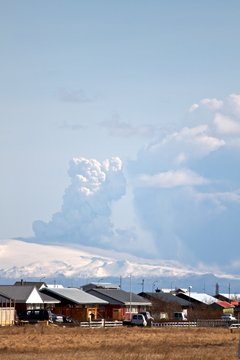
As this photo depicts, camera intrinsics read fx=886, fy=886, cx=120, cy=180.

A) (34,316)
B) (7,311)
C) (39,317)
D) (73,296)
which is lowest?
(39,317)

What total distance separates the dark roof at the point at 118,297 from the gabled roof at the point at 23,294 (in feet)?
57.0

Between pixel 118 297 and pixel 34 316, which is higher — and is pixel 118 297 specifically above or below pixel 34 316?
above

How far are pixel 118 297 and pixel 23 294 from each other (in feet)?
72.3

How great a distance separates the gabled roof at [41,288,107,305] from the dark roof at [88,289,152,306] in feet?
12.2

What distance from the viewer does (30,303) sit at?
10112cm

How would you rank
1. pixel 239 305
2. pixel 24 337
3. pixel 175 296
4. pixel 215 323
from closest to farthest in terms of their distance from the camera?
pixel 24 337
pixel 215 323
pixel 175 296
pixel 239 305

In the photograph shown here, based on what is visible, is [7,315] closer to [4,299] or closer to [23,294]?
[4,299]

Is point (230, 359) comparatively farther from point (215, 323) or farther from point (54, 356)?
point (215, 323)

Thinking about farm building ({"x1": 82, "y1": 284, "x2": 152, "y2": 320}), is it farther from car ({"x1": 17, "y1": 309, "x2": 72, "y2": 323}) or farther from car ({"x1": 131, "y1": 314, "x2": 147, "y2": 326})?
car ({"x1": 131, "y1": 314, "x2": 147, "y2": 326})

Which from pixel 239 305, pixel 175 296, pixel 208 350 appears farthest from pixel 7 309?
pixel 239 305

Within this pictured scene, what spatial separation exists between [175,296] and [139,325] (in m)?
61.5

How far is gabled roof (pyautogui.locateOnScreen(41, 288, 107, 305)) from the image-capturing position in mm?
109312

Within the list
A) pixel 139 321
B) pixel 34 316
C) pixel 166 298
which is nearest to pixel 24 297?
pixel 34 316

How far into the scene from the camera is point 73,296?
111375 millimetres
